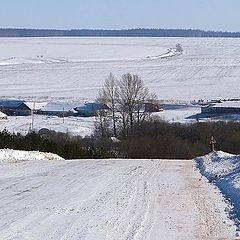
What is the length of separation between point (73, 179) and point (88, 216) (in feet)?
18.5

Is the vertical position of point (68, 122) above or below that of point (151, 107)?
below

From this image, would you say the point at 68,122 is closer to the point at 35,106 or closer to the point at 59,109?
the point at 59,109

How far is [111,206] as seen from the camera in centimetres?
1115

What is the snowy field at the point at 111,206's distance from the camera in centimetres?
891

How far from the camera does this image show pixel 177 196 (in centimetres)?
1255

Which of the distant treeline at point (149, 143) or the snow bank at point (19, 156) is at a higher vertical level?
the snow bank at point (19, 156)

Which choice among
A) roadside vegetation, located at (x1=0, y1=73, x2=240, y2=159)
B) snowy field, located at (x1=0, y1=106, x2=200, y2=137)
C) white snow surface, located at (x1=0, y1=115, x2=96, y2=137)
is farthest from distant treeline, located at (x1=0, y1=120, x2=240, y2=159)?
snowy field, located at (x1=0, y1=106, x2=200, y2=137)

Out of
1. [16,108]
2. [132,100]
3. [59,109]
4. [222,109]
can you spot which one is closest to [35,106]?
[16,108]

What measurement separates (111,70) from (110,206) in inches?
4378

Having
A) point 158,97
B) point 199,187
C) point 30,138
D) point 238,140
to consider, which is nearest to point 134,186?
point 199,187

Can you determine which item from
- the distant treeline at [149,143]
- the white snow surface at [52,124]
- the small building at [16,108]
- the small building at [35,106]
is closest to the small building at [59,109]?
the small building at [35,106]

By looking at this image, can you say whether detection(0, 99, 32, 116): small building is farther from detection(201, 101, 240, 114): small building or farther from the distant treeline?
the distant treeline

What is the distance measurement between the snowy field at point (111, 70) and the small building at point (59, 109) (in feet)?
27.1

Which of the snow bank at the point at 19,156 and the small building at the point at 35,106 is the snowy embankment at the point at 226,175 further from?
the small building at the point at 35,106
